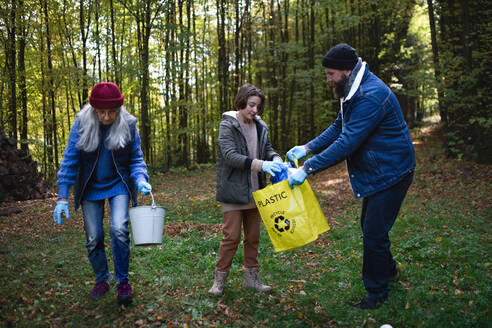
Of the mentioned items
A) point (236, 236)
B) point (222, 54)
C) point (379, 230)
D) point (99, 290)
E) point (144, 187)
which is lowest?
point (99, 290)

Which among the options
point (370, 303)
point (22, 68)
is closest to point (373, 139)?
point (370, 303)

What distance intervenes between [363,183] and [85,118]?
260 centimetres

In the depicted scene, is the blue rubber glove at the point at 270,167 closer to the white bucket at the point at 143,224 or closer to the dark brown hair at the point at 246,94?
the dark brown hair at the point at 246,94

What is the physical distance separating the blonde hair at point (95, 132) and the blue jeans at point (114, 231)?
0.51m

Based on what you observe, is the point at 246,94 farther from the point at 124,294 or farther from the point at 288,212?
the point at 124,294

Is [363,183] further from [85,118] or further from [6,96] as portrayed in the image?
[6,96]

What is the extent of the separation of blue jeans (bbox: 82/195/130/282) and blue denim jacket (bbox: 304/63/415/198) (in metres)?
1.88

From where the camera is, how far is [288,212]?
344 cm

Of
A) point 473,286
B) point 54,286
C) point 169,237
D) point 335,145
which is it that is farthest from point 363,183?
point 169,237

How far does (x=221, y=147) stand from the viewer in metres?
3.62

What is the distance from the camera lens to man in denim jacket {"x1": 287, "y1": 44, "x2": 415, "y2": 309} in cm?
317

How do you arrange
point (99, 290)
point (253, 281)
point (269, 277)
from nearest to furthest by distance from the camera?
point (99, 290), point (253, 281), point (269, 277)

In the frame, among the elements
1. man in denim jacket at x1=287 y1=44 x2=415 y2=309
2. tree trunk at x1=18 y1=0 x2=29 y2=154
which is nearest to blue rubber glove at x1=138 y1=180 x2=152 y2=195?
man in denim jacket at x1=287 y1=44 x2=415 y2=309

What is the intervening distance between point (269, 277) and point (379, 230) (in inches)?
68.6
